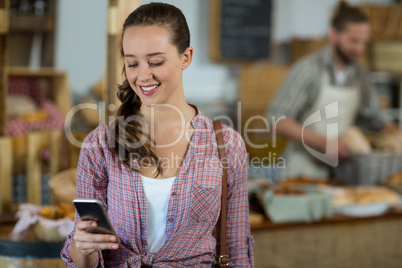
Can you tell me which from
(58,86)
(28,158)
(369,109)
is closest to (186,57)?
(28,158)

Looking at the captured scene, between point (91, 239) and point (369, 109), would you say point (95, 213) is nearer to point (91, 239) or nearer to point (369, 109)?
point (91, 239)

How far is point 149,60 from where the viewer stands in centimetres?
106

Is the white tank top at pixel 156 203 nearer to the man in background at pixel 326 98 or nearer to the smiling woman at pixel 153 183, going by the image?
the smiling woman at pixel 153 183

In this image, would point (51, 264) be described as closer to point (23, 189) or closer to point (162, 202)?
point (162, 202)

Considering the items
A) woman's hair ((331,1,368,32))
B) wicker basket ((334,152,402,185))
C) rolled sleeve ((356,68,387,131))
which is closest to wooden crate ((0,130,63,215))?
wicker basket ((334,152,402,185))

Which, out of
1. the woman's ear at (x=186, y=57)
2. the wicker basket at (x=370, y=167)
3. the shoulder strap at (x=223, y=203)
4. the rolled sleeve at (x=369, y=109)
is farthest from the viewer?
the rolled sleeve at (x=369, y=109)

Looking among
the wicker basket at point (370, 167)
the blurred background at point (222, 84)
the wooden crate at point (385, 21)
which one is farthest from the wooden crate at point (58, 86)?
the wooden crate at point (385, 21)

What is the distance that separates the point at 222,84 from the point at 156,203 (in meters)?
4.80

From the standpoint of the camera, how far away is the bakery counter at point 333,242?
2.57 m

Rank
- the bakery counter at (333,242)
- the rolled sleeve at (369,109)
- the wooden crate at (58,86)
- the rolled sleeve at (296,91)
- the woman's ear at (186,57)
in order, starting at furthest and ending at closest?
the wooden crate at (58,86), the rolled sleeve at (369,109), the rolled sleeve at (296,91), the bakery counter at (333,242), the woman's ear at (186,57)

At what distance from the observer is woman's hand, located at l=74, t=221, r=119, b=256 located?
105cm

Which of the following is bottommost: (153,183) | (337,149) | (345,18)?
(337,149)

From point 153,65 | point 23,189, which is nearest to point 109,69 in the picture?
point 153,65

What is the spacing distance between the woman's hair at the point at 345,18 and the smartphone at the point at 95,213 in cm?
258
